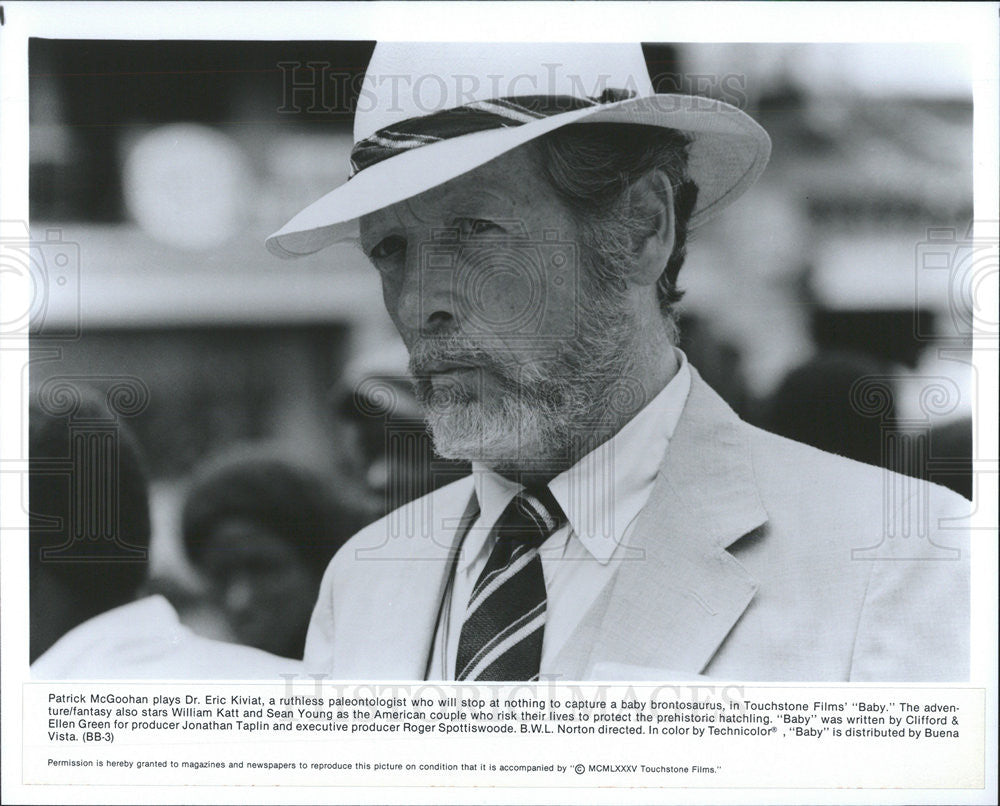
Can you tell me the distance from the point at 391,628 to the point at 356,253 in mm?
1170

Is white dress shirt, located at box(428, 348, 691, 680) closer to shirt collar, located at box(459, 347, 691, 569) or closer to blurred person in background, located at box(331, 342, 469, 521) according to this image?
shirt collar, located at box(459, 347, 691, 569)

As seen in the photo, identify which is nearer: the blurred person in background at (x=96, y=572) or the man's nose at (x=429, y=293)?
the man's nose at (x=429, y=293)

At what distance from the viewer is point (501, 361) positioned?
10.0ft

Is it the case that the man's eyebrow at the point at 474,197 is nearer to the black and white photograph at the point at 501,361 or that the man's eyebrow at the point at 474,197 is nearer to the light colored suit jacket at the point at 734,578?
the black and white photograph at the point at 501,361

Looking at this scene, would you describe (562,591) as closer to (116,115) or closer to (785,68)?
(785,68)

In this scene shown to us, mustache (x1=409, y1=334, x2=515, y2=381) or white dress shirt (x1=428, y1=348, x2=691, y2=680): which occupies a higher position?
mustache (x1=409, y1=334, x2=515, y2=381)

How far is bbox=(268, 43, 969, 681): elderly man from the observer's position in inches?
118

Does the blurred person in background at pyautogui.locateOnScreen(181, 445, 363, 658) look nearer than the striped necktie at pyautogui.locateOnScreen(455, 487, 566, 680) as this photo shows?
No

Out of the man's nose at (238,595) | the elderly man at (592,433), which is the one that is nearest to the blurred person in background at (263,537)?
the man's nose at (238,595)

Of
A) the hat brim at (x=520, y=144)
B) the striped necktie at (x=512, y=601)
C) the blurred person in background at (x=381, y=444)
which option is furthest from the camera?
the blurred person in background at (x=381, y=444)

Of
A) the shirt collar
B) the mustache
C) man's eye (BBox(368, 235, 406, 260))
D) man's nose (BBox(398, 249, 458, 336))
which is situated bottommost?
the shirt collar

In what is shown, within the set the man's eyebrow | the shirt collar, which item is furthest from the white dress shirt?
the man's eyebrow

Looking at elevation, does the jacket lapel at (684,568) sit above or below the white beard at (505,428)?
below

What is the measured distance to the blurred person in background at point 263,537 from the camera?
321 cm
